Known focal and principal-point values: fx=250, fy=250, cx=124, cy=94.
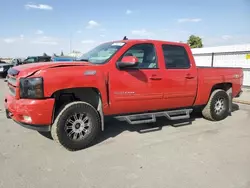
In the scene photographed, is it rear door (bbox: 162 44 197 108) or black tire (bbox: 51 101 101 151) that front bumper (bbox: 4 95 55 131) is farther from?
rear door (bbox: 162 44 197 108)

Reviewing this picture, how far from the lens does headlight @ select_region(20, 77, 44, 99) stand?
3805mm

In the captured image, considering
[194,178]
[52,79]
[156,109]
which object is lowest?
[194,178]

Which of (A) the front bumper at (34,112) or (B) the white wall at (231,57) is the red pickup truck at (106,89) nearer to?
(A) the front bumper at (34,112)

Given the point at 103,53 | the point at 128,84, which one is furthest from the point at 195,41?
the point at 128,84

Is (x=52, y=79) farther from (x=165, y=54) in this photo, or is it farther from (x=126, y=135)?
(x=165, y=54)

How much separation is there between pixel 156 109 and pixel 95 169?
7.09ft

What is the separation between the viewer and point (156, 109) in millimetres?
5262

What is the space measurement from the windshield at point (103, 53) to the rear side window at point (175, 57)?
1.03 meters

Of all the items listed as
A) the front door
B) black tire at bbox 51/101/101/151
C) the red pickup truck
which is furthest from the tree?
black tire at bbox 51/101/101/151

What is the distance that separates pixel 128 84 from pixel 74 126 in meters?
1.24

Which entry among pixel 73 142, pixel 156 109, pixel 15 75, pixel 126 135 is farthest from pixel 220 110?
pixel 15 75

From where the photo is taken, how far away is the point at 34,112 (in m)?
3.86

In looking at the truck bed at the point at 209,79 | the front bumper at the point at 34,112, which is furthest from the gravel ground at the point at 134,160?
the truck bed at the point at 209,79

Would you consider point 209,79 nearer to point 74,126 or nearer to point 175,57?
point 175,57
